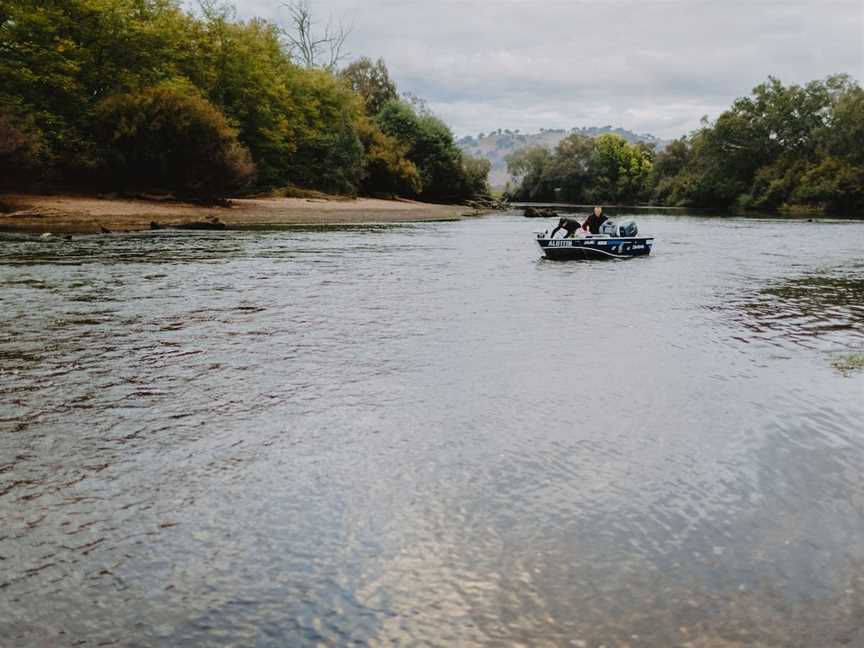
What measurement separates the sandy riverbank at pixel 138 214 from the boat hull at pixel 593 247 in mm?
19647

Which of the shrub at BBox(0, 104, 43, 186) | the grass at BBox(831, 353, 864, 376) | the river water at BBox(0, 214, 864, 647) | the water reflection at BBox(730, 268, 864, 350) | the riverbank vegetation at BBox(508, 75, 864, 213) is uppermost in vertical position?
the riverbank vegetation at BBox(508, 75, 864, 213)

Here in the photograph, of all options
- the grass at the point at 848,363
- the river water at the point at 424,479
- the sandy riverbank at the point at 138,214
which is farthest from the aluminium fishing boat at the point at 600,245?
the sandy riverbank at the point at 138,214

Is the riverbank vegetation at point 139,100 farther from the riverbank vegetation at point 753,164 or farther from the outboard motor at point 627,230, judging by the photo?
the riverbank vegetation at point 753,164

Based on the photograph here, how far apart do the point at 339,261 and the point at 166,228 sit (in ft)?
51.8

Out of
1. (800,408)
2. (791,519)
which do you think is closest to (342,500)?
(791,519)

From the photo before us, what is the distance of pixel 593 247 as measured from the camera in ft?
78.9

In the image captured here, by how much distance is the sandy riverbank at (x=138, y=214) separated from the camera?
31375 mm

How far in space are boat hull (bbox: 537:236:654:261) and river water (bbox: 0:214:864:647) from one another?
36.4ft

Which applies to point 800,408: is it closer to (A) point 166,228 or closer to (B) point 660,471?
(B) point 660,471

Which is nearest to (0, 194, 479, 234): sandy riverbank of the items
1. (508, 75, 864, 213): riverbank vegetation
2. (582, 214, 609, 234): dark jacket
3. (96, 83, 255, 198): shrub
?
(96, 83, 255, 198): shrub

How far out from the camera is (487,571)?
402 cm

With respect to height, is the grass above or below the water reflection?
below

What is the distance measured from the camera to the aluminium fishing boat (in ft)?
76.3

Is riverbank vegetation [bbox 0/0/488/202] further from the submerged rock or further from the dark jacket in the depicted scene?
the dark jacket
